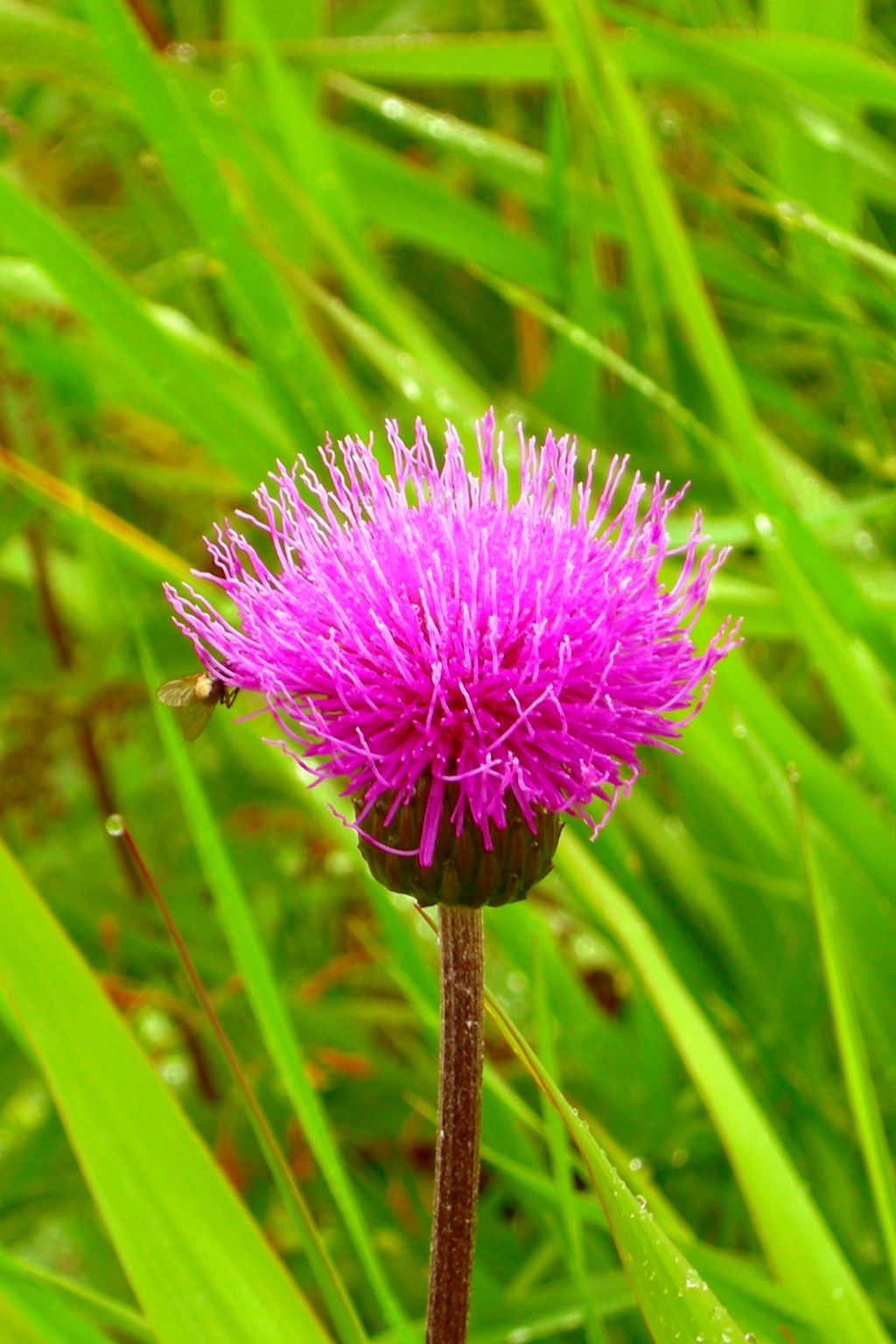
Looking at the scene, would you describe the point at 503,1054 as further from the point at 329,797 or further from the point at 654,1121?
the point at 329,797

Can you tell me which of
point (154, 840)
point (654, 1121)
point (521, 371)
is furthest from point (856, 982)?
point (521, 371)

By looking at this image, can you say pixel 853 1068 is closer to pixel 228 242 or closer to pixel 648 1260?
pixel 648 1260

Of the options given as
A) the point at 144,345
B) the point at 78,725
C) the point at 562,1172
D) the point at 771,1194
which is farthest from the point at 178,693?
the point at 78,725

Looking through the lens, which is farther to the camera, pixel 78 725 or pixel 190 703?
pixel 78 725

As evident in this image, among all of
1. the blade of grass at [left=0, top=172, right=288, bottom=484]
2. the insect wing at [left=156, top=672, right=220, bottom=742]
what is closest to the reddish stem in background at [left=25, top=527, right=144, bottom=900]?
the blade of grass at [left=0, top=172, right=288, bottom=484]

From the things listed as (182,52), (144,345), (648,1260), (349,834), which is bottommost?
(648,1260)
